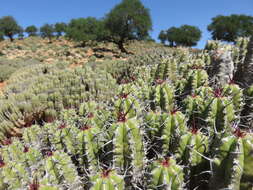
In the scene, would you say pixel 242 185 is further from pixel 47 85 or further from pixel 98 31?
pixel 98 31

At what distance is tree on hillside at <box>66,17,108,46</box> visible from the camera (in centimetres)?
3419

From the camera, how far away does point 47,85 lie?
8.00 meters

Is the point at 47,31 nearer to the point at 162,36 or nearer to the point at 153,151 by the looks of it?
the point at 162,36

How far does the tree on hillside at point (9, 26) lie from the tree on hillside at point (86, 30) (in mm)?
18225

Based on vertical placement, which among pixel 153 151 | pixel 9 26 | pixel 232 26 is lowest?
pixel 153 151

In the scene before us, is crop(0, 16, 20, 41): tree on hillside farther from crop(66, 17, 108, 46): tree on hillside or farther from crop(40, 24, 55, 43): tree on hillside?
crop(66, 17, 108, 46): tree on hillside

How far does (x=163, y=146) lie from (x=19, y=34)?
202 ft

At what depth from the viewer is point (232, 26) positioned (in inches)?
1497

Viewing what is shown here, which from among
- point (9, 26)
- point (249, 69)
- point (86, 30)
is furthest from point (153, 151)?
point (9, 26)

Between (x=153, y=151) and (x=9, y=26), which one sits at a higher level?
(x=9, y=26)

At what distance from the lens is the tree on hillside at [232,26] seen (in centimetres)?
3794

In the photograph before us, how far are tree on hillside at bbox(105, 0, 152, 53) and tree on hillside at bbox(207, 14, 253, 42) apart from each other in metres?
13.4

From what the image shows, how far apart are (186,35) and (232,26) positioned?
11092 millimetres

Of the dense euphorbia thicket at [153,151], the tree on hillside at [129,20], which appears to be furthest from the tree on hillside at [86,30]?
the dense euphorbia thicket at [153,151]
